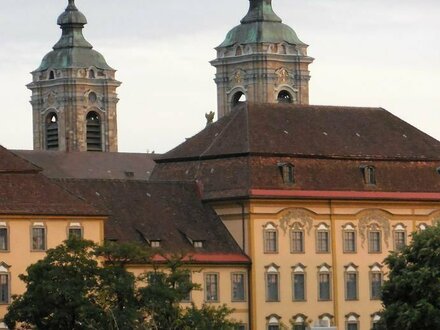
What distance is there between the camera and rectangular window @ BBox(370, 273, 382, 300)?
15738 centimetres

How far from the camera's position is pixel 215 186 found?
156 meters

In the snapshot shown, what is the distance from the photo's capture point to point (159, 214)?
15388 cm

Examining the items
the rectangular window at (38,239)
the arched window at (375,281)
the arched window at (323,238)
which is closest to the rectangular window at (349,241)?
the arched window at (323,238)

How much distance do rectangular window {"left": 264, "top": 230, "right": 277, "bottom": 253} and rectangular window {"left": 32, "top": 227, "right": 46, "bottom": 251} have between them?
14.5 metres

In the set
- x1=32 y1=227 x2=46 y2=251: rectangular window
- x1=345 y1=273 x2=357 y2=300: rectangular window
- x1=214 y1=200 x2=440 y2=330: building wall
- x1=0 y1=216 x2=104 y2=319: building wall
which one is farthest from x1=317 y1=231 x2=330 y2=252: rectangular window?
x1=32 y1=227 x2=46 y2=251: rectangular window

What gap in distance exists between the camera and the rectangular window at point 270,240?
15475cm

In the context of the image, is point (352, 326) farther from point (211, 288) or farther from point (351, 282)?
point (211, 288)

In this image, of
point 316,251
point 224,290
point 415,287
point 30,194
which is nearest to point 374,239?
point 316,251

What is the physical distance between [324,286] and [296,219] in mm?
3864

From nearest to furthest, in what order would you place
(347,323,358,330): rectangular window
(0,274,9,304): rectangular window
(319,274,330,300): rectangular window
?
(0,274,9,304): rectangular window → (319,274,330,300): rectangular window → (347,323,358,330): rectangular window

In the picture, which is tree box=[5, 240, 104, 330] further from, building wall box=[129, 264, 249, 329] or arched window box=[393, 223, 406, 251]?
arched window box=[393, 223, 406, 251]

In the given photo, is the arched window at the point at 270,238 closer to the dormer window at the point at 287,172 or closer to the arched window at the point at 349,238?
the dormer window at the point at 287,172

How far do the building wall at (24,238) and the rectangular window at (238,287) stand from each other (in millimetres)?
9857

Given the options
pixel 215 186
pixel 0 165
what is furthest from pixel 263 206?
pixel 0 165
